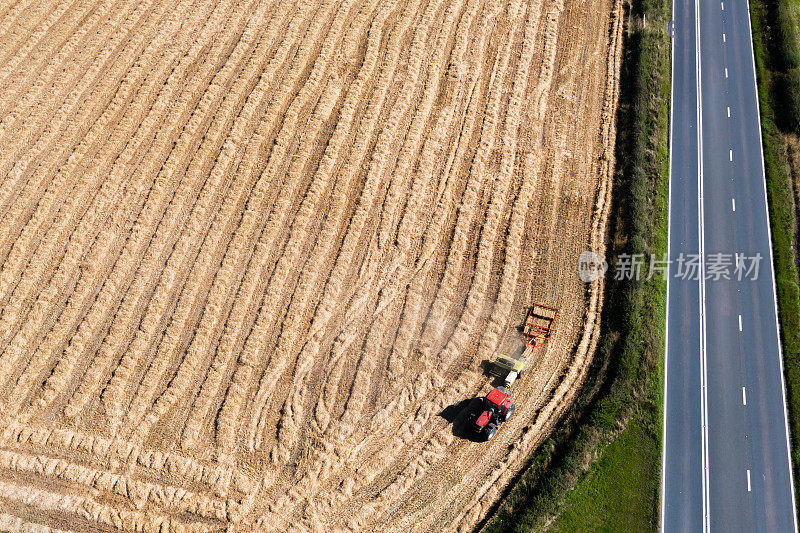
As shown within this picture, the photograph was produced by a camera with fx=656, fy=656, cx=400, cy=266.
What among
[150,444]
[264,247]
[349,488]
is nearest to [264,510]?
[349,488]

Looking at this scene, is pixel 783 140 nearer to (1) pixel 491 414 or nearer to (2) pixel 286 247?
(1) pixel 491 414

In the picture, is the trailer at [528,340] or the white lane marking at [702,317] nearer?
the white lane marking at [702,317]

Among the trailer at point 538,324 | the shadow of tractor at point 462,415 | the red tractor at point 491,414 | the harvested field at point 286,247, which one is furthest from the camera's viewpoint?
the trailer at point 538,324

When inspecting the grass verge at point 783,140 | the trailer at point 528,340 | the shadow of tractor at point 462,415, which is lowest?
the shadow of tractor at point 462,415

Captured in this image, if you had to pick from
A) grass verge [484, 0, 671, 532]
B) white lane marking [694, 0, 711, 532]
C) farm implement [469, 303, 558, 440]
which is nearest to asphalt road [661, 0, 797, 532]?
white lane marking [694, 0, 711, 532]

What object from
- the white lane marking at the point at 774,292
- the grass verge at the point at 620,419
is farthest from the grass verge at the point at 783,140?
the grass verge at the point at 620,419

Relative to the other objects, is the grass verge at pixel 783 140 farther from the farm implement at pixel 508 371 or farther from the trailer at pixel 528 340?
the farm implement at pixel 508 371

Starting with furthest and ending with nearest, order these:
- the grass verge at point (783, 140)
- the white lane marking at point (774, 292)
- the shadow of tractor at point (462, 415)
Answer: the grass verge at point (783, 140) → the shadow of tractor at point (462, 415) → the white lane marking at point (774, 292)
